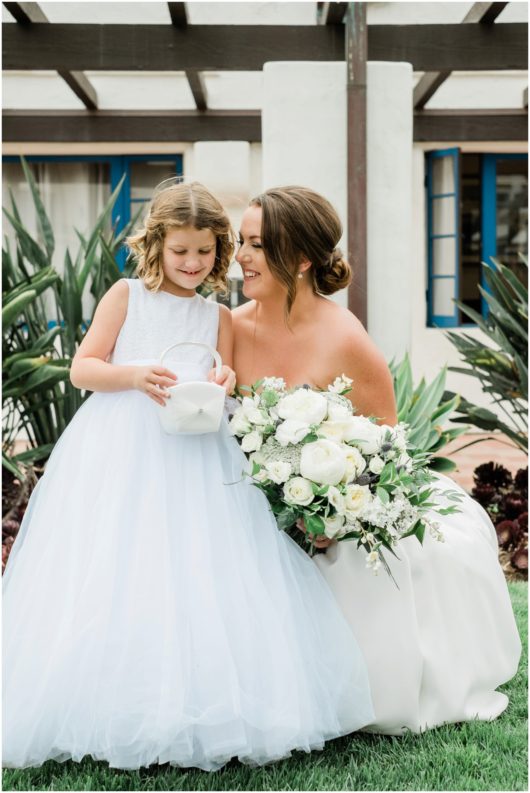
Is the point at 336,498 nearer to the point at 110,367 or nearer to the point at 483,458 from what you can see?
the point at 110,367

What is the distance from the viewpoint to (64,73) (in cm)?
712

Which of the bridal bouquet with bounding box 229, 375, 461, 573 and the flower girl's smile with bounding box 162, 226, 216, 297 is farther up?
the flower girl's smile with bounding box 162, 226, 216, 297

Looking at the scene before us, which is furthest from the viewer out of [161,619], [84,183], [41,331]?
[84,183]

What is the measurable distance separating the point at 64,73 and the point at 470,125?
4166 millimetres

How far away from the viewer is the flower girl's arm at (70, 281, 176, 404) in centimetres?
241

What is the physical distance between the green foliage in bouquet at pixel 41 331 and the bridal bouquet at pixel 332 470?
84.8 inches

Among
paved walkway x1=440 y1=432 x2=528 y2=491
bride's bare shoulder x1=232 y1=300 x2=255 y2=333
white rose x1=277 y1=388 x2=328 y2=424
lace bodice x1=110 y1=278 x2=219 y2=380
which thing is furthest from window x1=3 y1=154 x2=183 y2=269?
white rose x1=277 y1=388 x2=328 y2=424

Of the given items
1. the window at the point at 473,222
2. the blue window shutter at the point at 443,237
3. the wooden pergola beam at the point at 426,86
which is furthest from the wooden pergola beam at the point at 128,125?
the window at the point at 473,222

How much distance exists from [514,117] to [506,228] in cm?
134

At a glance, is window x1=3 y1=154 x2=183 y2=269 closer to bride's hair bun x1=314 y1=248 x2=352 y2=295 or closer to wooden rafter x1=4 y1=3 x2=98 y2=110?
wooden rafter x1=4 y1=3 x2=98 y2=110

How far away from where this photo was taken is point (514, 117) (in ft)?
29.0

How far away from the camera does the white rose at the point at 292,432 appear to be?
241cm

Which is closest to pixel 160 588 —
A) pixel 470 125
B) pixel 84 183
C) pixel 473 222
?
pixel 470 125

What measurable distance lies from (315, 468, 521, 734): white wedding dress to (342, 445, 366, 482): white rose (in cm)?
30
